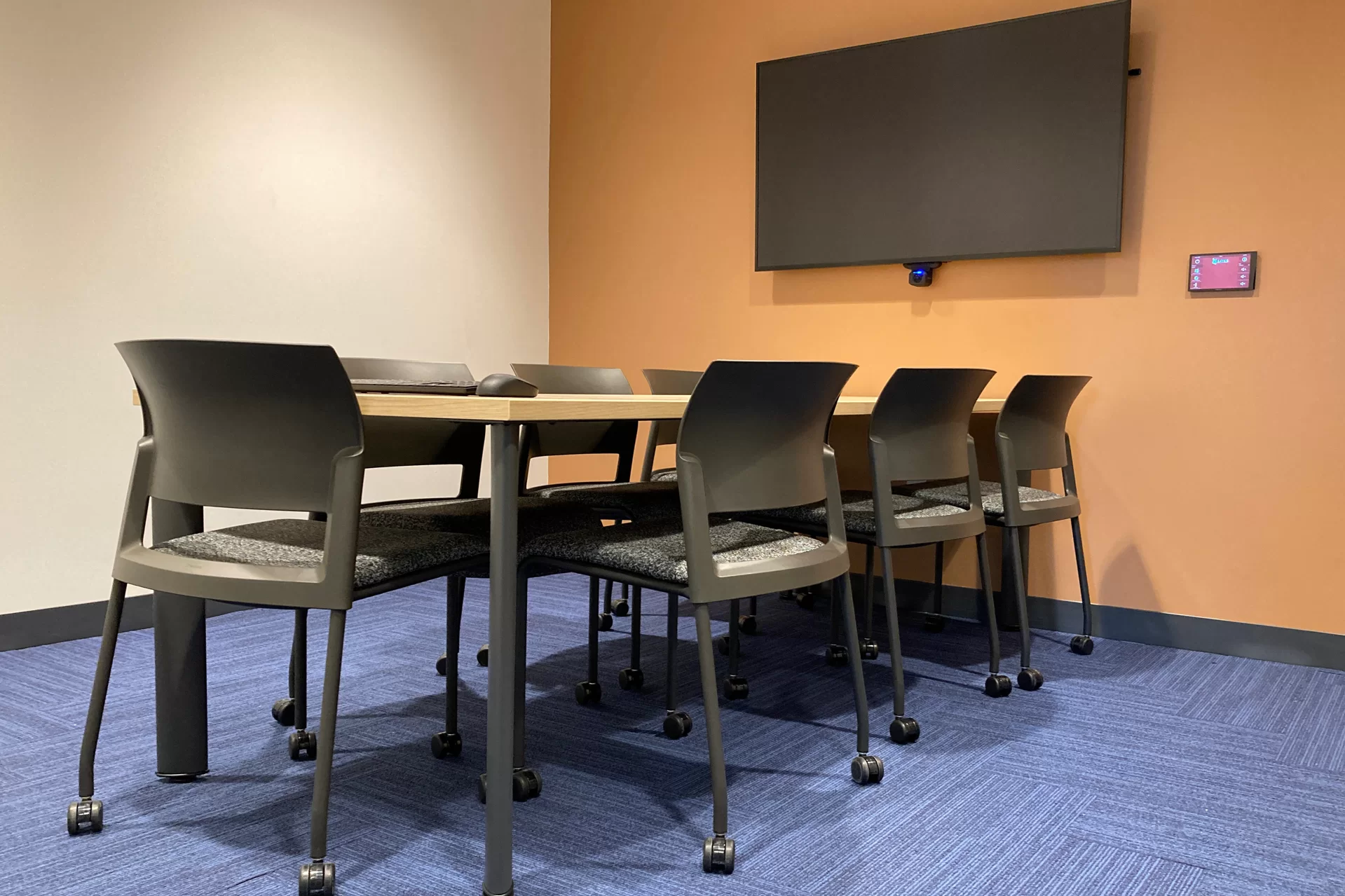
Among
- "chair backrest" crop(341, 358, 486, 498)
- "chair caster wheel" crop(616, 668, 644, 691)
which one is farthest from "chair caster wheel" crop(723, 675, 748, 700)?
"chair backrest" crop(341, 358, 486, 498)

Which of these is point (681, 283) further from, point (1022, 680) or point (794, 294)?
point (1022, 680)

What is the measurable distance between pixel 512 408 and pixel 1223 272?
2.69 metres

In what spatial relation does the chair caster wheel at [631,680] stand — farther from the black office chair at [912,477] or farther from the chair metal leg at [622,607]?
the chair metal leg at [622,607]

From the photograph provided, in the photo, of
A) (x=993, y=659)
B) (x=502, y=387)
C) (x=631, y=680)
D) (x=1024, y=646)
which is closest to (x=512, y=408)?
(x=502, y=387)

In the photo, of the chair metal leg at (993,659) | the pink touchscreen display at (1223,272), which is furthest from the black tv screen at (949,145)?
the chair metal leg at (993,659)

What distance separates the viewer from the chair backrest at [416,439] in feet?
7.45

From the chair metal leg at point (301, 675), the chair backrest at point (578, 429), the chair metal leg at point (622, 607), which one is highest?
the chair backrest at point (578, 429)

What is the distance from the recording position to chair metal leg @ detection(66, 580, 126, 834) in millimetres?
1703

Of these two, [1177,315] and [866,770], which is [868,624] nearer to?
[866,770]

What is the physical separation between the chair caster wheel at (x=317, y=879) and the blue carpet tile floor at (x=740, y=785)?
44mm

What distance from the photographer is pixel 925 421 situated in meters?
2.38

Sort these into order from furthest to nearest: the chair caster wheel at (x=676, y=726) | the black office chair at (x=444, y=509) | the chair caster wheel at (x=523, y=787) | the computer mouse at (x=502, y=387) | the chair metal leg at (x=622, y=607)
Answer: the chair metal leg at (x=622, y=607) < the chair caster wheel at (x=676, y=726) < the black office chair at (x=444, y=509) < the chair caster wheel at (x=523, y=787) < the computer mouse at (x=502, y=387)

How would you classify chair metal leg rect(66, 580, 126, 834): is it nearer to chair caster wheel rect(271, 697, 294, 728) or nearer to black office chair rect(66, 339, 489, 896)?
black office chair rect(66, 339, 489, 896)

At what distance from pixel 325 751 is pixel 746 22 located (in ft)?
11.9
